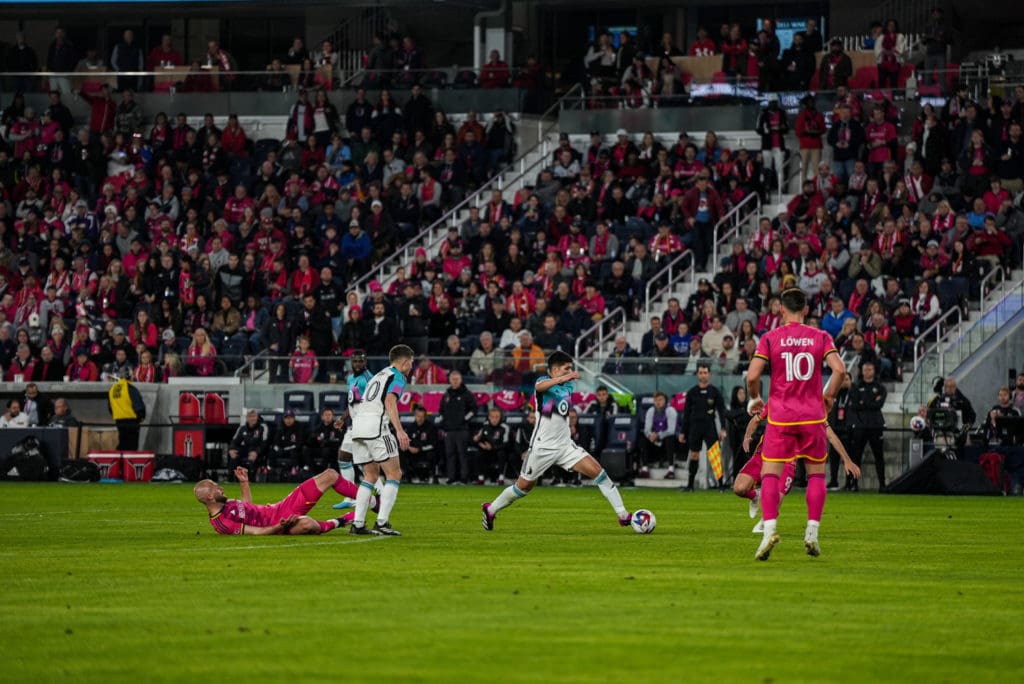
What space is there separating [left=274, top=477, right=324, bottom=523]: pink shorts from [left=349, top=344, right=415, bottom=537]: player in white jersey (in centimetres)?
56

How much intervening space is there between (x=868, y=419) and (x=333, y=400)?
10329 mm

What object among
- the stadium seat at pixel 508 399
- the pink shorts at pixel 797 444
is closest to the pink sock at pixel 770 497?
the pink shorts at pixel 797 444

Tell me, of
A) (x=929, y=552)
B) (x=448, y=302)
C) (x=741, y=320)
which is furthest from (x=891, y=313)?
(x=929, y=552)

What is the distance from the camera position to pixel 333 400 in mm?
34375

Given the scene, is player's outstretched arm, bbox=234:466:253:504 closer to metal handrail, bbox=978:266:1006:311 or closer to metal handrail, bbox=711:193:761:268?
metal handrail, bbox=978:266:1006:311

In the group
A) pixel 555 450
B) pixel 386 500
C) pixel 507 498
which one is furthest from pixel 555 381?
pixel 386 500

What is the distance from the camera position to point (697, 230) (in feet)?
121

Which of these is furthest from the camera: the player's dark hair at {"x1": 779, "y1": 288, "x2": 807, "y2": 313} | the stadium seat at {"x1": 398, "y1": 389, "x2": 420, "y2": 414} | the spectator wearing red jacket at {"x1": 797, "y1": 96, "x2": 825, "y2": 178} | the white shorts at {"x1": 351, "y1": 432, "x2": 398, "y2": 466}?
the spectator wearing red jacket at {"x1": 797, "y1": 96, "x2": 825, "y2": 178}

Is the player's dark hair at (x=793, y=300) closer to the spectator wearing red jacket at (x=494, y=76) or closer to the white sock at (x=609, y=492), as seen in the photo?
the white sock at (x=609, y=492)

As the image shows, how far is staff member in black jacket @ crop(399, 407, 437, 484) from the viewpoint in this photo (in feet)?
108

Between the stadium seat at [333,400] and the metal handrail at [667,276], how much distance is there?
6.47m

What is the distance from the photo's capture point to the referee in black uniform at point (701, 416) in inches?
1210

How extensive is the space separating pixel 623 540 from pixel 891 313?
52.8ft

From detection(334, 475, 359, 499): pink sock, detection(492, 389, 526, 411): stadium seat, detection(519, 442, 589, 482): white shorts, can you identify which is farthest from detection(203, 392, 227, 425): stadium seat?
detection(519, 442, 589, 482): white shorts
